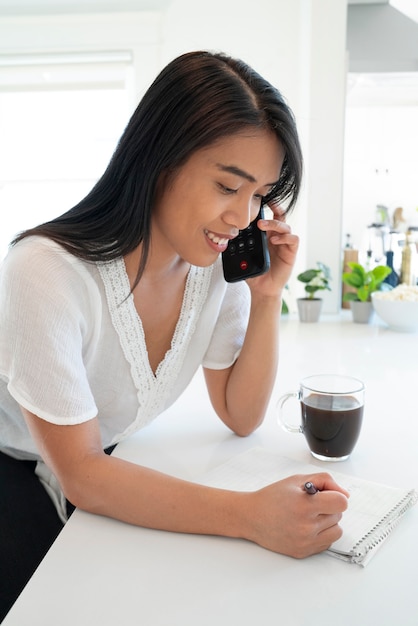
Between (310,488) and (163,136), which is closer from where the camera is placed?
(310,488)

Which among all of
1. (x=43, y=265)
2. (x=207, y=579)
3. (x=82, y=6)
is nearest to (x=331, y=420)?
(x=207, y=579)

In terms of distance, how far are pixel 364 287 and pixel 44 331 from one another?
1459 mm

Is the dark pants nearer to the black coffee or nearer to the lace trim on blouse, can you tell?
the lace trim on blouse

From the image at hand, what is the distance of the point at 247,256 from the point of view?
1114 mm

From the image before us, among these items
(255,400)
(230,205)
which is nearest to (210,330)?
(255,400)

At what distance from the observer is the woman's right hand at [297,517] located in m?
0.69

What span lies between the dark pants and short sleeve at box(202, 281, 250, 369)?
350mm

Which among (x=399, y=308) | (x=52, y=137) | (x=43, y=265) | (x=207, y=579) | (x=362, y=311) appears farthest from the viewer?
(x=52, y=137)

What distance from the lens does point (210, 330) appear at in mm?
1131

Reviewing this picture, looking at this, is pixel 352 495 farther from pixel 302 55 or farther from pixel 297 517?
pixel 302 55

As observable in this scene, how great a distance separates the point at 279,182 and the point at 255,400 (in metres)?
0.36

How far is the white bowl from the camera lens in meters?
1.89

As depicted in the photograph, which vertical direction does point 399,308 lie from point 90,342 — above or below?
below

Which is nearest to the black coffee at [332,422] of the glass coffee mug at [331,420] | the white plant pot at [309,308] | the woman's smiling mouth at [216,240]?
the glass coffee mug at [331,420]
